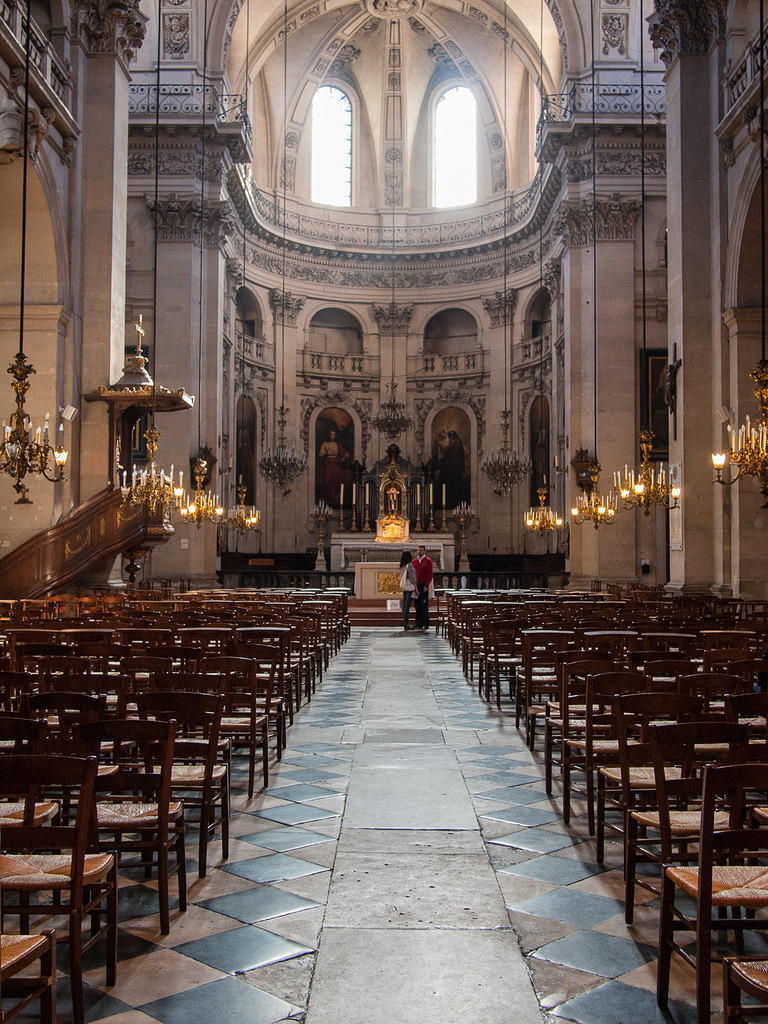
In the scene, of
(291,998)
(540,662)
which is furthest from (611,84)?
(291,998)

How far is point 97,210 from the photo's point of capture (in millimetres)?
21141

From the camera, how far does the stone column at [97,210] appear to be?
20.7 m

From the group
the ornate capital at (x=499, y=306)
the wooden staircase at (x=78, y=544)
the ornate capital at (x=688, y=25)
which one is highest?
the ornate capital at (x=688, y=25)

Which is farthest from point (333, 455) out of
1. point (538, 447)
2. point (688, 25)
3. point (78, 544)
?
point (688, 25)

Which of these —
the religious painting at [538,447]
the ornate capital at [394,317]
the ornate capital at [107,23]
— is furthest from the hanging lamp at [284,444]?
the ornate capital at [107,23]

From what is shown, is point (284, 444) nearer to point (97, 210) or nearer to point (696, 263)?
point (97, 210)

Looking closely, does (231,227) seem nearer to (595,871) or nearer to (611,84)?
(611,84)

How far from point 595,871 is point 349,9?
134ft

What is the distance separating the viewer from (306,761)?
8.66 m

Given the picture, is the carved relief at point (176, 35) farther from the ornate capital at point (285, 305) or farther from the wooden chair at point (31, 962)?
the wooden chair at point (31, 962)

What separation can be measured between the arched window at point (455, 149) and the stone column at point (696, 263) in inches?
886

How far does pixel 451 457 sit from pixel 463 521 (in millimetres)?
6109

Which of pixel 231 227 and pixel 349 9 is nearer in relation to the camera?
pixel 231 227

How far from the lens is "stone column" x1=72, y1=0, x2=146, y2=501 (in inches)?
815
